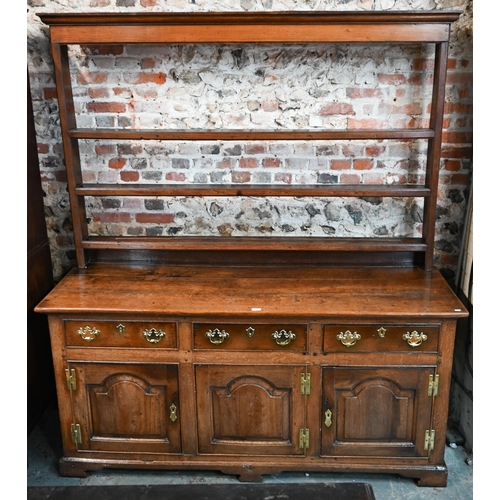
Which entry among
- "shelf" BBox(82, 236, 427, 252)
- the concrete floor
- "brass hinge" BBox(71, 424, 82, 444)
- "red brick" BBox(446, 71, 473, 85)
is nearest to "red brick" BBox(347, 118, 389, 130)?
"red brick" BBox(446, 71, 473, 85)

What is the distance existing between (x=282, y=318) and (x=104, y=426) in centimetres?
108

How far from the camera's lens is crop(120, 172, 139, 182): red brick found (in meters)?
3.15

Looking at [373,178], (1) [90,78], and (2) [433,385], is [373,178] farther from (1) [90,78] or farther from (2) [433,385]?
(1) [90,78]

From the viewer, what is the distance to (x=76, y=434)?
112 inches

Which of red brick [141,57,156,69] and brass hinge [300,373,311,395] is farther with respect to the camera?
red brick [141,57,156,69]

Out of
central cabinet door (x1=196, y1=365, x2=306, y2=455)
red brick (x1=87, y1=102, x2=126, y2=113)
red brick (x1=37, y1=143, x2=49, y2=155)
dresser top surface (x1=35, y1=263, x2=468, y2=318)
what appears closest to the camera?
dresser top surface (x1=35, y1=263, x2=468, y2=318)

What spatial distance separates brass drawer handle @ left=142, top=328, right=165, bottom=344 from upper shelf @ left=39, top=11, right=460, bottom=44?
139 centimetres

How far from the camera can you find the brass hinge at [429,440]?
8.95ft

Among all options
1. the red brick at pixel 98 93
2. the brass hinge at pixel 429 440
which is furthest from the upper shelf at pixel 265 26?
the brass hinge at pixel 429 440

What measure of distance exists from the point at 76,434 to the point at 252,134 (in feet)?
5.76

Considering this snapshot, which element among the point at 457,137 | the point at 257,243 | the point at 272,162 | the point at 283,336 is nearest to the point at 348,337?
the point at 283,336

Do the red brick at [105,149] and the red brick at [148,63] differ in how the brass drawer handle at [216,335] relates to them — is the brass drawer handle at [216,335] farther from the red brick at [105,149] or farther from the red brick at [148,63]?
the red brick at [148,63]

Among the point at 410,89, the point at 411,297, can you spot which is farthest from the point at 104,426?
the point at 410,89

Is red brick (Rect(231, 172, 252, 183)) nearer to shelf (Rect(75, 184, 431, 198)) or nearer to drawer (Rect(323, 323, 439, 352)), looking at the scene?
shelf (Rect(75, 184, 431, 198))
